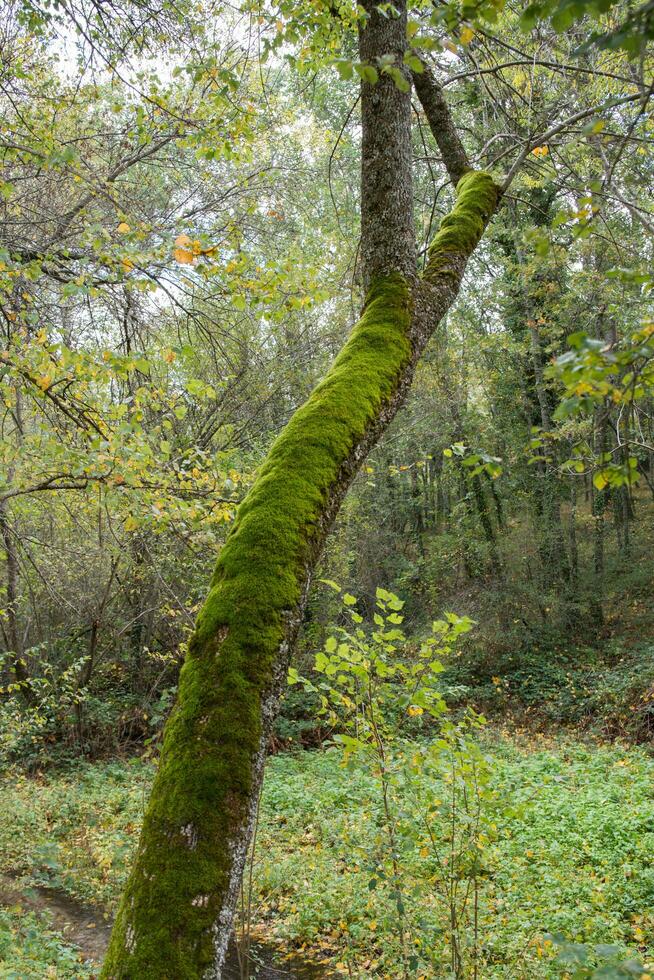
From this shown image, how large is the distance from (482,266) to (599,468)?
46.8ft

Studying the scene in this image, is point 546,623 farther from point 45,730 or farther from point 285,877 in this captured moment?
point 45,730

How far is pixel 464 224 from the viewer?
3.06 meters

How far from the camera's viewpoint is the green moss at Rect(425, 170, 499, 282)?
291cm

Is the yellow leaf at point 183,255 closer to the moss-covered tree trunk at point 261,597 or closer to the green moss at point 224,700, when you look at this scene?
the moss-covered tree trunk at point 261,597

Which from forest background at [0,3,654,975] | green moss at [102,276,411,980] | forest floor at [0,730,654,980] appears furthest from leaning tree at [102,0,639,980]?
forest floor at [0,730,654,980]

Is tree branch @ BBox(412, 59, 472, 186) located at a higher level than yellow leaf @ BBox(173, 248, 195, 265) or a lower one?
higher

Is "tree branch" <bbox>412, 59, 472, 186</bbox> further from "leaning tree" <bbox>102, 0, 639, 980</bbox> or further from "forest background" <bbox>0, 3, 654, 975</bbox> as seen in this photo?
"leaning tree" <bbox>102, 0, 639, 980</bbox>

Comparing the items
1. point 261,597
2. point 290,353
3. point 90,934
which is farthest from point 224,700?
point 290,353

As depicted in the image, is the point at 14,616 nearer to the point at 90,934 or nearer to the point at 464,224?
the point at 90,934

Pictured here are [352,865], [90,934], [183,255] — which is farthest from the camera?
[352,865]

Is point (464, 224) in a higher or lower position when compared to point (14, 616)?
higher

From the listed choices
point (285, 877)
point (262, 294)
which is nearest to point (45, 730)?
point (285, 877)

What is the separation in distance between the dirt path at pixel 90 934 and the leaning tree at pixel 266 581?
341 cm

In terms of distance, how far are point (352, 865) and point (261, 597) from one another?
Answer: 17.2 ft
